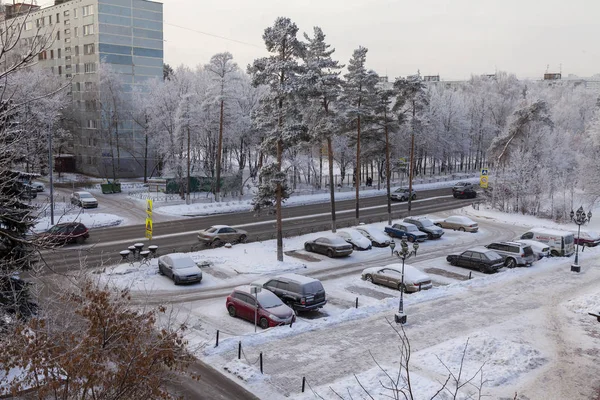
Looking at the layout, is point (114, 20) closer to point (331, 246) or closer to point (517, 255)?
point (331, 246)

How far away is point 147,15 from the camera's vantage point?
227ft

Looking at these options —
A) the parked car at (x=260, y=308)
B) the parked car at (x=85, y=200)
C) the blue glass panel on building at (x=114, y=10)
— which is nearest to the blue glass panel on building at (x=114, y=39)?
the blue glass panel on building at (x=114, y=10)

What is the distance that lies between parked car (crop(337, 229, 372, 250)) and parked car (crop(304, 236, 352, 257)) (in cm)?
161

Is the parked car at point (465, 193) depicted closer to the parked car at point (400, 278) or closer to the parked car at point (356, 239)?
the parked car at point (356, 239)

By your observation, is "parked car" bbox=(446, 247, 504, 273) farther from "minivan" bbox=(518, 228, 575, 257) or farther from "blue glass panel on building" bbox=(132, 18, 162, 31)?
"blue glass panel on building" bbox=(132, 18, 162, 31)

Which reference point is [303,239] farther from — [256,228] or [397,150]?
Result: [397,150]

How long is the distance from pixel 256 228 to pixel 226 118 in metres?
17.8

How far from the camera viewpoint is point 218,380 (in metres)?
14.9

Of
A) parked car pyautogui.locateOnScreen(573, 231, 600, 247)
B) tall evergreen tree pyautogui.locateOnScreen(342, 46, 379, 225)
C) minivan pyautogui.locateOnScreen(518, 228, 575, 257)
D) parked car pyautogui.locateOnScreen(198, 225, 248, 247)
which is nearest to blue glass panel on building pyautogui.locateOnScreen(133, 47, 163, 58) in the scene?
tall evergreen tree pyautogui.locateOnScreen(342, 46, 379, 225)

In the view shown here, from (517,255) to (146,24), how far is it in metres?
59.6

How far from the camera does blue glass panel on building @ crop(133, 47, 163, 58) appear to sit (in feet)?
227

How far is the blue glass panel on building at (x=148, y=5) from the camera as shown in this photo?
67.8 metres

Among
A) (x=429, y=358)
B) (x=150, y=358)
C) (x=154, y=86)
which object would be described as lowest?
(x=429, y=358)

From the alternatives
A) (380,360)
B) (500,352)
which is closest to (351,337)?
(380,360)
